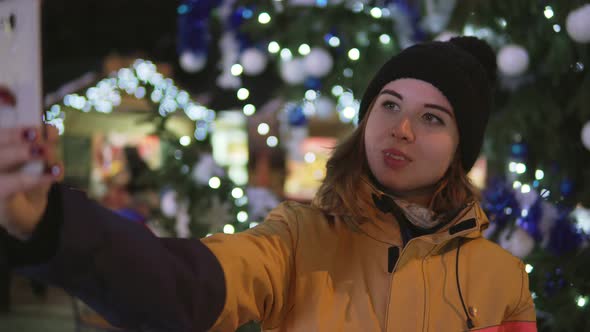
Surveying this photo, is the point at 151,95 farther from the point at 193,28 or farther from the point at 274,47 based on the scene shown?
the point at 274,47

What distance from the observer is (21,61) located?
2.56ft

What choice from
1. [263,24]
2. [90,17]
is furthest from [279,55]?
[90,17]

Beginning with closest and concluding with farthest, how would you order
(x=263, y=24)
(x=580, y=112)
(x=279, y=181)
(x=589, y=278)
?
1. (x=589, y=278)
2. (x=580, y=112)
3. (x=263, y=24)
4. (x=279, y=181)

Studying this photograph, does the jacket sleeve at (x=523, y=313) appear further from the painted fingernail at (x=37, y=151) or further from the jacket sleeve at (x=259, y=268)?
the painted fingernail at (x=37, y=151)

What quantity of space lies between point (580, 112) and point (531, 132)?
43 cm

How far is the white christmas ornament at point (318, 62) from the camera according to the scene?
136 inches

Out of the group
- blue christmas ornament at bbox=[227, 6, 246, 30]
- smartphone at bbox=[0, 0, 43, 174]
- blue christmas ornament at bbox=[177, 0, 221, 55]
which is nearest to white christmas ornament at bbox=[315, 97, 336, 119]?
blue christmas ornament at bbox=[227, 6, 246, 30]

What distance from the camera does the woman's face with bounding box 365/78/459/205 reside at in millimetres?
1499

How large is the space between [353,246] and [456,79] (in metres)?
0.54

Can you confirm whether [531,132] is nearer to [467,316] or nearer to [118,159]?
[467,316]

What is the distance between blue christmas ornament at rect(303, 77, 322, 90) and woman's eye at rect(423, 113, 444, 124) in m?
2.14

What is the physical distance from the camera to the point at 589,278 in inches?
92.9

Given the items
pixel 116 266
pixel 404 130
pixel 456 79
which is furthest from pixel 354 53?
pixel 116 266

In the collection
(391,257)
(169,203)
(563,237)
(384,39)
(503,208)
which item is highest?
(384,39)
